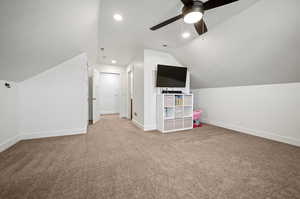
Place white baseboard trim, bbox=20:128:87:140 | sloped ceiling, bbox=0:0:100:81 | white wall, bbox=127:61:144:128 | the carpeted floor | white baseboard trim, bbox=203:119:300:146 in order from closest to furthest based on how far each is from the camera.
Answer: the carpeted floor < sloped ceiling, bbox=0:0:100:81 < white baseboard trim, bbox=203:119:300:146 < white baseboard trim, bbox=20:128:87:140 < white wall, bbox=127:61:144:128

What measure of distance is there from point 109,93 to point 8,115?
4053 millimetres

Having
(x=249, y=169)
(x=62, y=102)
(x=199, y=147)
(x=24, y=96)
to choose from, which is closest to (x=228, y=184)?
(x=249, y=169)

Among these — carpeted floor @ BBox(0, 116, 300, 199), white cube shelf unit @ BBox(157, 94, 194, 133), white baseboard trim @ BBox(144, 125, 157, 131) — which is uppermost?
white cube shelf unit @ BBox(157, 94, 194, 133)

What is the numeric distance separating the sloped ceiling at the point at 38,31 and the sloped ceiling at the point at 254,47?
96.2 inches

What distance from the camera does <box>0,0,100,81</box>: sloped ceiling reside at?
124cm

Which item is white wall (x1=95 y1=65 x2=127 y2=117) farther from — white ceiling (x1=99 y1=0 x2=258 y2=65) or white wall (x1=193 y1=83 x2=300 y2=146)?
white wall (x1=193 y1=83 x2=300 y2=146)

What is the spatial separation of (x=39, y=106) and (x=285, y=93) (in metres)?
5.62

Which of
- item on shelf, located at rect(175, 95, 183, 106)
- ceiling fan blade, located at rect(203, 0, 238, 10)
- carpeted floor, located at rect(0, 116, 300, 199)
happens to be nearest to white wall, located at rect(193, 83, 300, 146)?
carpeted floor, located at rect(0, 116, 300, 199)

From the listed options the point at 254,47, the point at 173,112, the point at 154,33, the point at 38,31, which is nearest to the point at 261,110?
the point at 254,47

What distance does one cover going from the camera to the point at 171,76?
134 inches

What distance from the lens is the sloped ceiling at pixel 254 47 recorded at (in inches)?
65.5

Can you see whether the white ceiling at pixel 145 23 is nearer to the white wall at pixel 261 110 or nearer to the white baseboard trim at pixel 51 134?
the white wall at pixel 261 110

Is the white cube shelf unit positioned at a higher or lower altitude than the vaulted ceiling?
lower

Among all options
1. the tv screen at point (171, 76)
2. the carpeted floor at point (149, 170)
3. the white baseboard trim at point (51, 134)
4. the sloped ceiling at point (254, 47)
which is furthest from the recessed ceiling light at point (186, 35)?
the white baseboard trim at point (51, 134)
